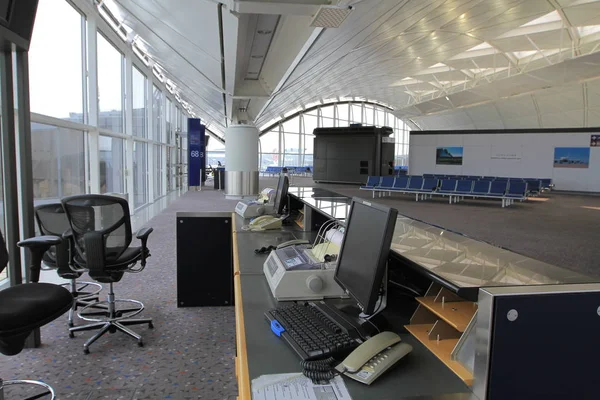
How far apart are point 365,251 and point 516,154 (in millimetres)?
19871

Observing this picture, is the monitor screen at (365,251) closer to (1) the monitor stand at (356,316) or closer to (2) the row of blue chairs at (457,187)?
(1) the monitor stand at (356,316)

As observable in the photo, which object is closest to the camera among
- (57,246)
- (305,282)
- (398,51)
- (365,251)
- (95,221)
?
(365,251)

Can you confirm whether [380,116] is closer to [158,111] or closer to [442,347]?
[158,111]

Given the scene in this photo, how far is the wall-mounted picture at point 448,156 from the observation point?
1989cm

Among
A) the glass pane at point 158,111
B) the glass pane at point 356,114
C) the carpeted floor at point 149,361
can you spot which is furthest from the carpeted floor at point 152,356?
the glass pane at point 356,114

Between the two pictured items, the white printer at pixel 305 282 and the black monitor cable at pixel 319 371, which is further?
the white printer at pixel 305 282

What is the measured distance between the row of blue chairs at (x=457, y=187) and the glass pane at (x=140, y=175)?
8.24 metres

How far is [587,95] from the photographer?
2339 cm

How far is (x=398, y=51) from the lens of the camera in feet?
55.9

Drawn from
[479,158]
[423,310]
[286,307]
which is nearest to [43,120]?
[286,307]

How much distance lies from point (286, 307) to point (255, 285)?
444 millimetres

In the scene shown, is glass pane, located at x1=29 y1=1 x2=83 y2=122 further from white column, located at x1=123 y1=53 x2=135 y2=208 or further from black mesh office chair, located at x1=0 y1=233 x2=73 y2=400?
black mesh office chair, located at x1=0 y1=233 x2=73 y2=400

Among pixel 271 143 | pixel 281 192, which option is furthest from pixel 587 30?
pixel 271 143

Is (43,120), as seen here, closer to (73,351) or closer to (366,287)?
(73,351)
